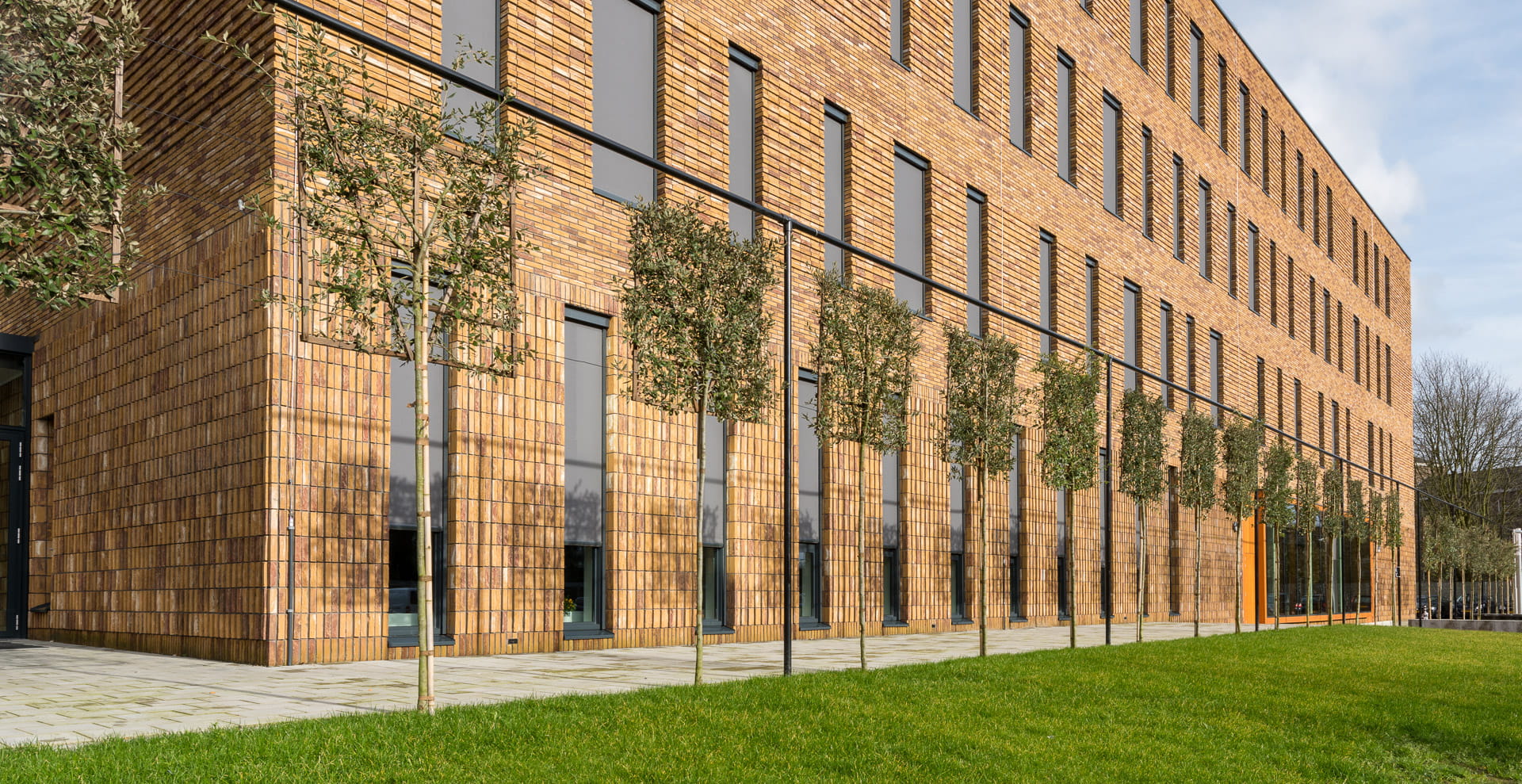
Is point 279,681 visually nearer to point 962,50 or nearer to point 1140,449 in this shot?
point 1140,449

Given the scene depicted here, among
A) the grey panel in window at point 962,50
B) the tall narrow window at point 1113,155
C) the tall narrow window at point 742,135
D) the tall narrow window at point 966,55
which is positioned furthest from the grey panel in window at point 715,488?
the tall narrow window at point 1113,155

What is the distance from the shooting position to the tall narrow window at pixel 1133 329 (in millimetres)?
30703

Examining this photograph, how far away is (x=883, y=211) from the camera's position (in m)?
21.0

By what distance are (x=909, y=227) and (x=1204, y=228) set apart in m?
17.5

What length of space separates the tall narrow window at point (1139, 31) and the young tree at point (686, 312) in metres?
23.9

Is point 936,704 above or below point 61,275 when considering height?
below

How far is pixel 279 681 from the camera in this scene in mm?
10391

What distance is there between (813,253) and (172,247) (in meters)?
8.97

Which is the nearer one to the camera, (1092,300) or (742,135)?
(742,135)

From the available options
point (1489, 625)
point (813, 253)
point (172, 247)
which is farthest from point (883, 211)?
point (1489, 625)

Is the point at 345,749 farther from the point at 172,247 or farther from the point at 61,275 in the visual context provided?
the point at 172,247

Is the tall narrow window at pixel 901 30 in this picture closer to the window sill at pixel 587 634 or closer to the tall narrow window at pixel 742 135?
the tall narrow window at pixel 742 135

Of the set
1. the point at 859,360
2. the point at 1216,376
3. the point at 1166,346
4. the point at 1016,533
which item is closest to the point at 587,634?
the point at 859,360

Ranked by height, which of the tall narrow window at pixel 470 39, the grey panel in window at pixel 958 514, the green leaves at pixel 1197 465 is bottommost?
the grey panel in window at pixel 958 514
